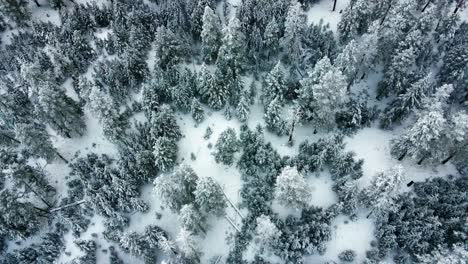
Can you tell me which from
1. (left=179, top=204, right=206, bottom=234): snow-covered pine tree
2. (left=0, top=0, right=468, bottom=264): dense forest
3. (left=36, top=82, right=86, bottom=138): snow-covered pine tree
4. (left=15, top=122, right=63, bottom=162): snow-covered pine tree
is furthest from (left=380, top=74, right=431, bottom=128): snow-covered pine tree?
(left=15, top=122, right=63, bottom=162): snow-covered pine tree

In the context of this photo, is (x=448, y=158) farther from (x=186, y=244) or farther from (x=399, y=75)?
(x=186, y=244)

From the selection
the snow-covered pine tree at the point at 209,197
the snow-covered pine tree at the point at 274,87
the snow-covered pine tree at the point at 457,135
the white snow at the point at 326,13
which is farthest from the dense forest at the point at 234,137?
the white snow at the point at 326,13

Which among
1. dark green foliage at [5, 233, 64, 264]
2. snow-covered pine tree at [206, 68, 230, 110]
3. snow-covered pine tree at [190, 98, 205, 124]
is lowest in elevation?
dark green foliage at [5, 233, 64, 264]

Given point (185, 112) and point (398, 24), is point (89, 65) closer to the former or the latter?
point (185, 112)

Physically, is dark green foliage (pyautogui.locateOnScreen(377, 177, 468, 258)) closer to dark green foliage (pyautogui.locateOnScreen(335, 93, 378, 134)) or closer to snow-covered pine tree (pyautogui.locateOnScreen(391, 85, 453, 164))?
snow-covered pine tree (pyautogui.locateOnScreen(391, 85, 453, 164))

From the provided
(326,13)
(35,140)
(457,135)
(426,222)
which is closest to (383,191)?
(426,222)

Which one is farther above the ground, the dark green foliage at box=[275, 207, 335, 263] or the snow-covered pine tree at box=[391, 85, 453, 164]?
the snow-covered pine tree at box=[391, 85, 453, 164]

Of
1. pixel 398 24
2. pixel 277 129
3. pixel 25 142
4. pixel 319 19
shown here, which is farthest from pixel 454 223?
pixel 25 142
